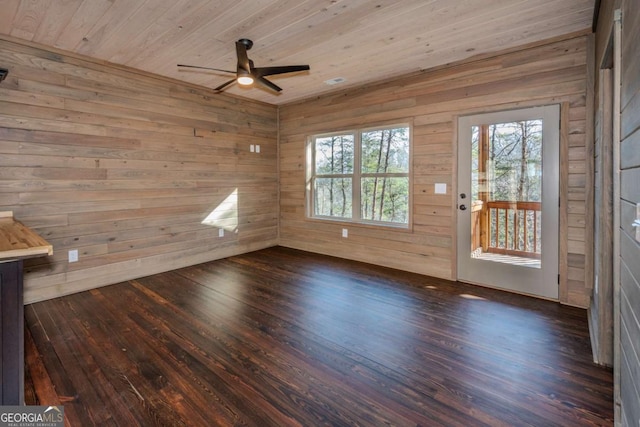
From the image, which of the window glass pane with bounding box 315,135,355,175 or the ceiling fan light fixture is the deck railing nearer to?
the window glass pane with bounding box 315,135,355,175

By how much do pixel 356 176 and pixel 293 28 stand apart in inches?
95.6

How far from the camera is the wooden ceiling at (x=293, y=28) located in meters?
2.55

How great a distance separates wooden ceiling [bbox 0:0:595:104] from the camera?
2.55 m

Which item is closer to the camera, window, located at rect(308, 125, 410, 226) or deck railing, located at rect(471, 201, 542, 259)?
deck railing, located at rect(471, 201, 542, 259)

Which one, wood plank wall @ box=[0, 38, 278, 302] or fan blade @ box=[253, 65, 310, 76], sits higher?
fan blade @ box=[253, 65, 310, 76]

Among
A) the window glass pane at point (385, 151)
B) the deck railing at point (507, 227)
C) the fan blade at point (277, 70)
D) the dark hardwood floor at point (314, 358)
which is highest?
the fan blade at point (277, 70)

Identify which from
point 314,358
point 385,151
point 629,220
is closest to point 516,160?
point 385,151

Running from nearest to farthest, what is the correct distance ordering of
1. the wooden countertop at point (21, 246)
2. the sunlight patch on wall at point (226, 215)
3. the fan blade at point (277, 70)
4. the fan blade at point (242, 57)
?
the wooden countertop at point (21, 246)
the fan blade at point (242, 57)
the fan blade at point (277, 70)
the sunlight patch on wall at point (226, 215)

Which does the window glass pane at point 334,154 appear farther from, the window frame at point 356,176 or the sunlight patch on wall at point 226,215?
the sunlight patch on wall at point 226,215

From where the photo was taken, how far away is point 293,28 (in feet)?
9.55

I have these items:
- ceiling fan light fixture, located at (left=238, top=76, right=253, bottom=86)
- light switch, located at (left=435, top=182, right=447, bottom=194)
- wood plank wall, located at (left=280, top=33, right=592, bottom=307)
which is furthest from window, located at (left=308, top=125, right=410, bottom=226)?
ceiling fan light fixture, located at (left=238, top=76, right=253, bottom=86)

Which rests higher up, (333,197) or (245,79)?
(245,79)

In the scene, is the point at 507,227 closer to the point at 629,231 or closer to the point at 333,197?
the point at 629,231

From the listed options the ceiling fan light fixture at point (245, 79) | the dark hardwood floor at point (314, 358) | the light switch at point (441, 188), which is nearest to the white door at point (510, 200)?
the light switch at point (441, 188)
